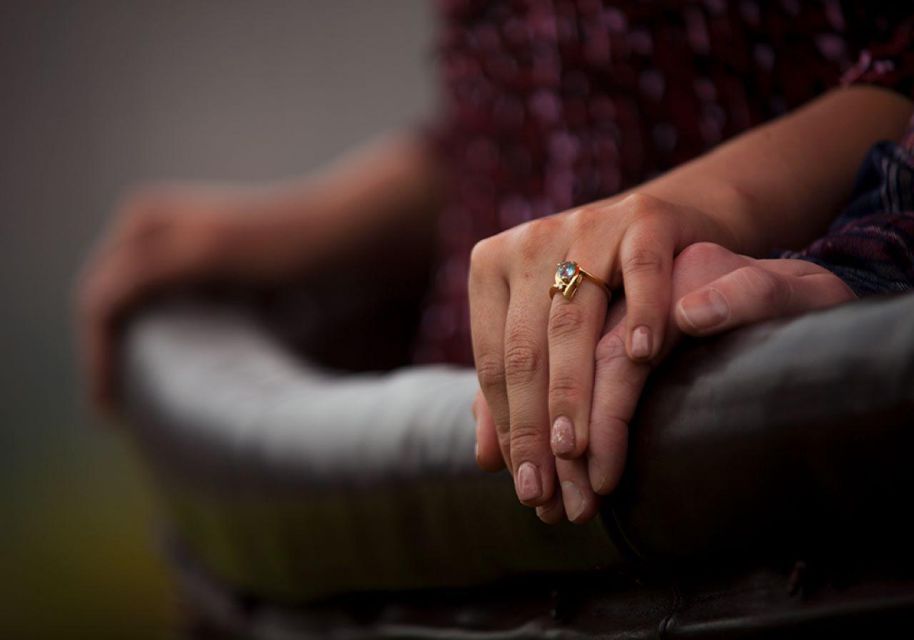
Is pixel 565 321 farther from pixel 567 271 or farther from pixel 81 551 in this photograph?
pixel 81 551

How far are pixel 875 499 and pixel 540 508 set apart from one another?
0.15 meters

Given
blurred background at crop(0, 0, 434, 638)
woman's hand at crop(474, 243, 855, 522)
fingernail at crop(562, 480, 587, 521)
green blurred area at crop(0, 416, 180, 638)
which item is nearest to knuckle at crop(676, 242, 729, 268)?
woman's hand at crop(474, 243, 855, 522)

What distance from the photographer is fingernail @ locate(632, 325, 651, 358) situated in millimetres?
431

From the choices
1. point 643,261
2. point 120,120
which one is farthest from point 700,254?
point 120,120

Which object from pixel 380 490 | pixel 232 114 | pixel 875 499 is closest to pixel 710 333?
pixel 875 499

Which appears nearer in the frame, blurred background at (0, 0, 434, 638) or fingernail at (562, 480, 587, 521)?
fingernail at (562, 480, 587, 521)

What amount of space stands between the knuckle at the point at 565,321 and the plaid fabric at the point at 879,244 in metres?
0.12

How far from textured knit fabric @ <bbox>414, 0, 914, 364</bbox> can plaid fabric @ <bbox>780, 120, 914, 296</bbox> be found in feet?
0.45

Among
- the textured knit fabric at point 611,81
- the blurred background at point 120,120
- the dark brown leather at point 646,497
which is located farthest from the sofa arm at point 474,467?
the blurred background at point 120,120

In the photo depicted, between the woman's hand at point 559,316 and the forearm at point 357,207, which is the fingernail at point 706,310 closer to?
the woman's hand at point 559,316

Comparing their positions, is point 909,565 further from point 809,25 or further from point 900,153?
point 809,25

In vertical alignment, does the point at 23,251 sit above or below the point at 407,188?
below

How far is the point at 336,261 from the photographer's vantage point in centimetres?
138

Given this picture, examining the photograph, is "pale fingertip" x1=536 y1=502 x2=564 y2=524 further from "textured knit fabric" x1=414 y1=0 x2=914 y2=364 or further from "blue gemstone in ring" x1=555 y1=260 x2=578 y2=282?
"textured knit fabric" x1=414 y1=0 x2=914 y2=364
